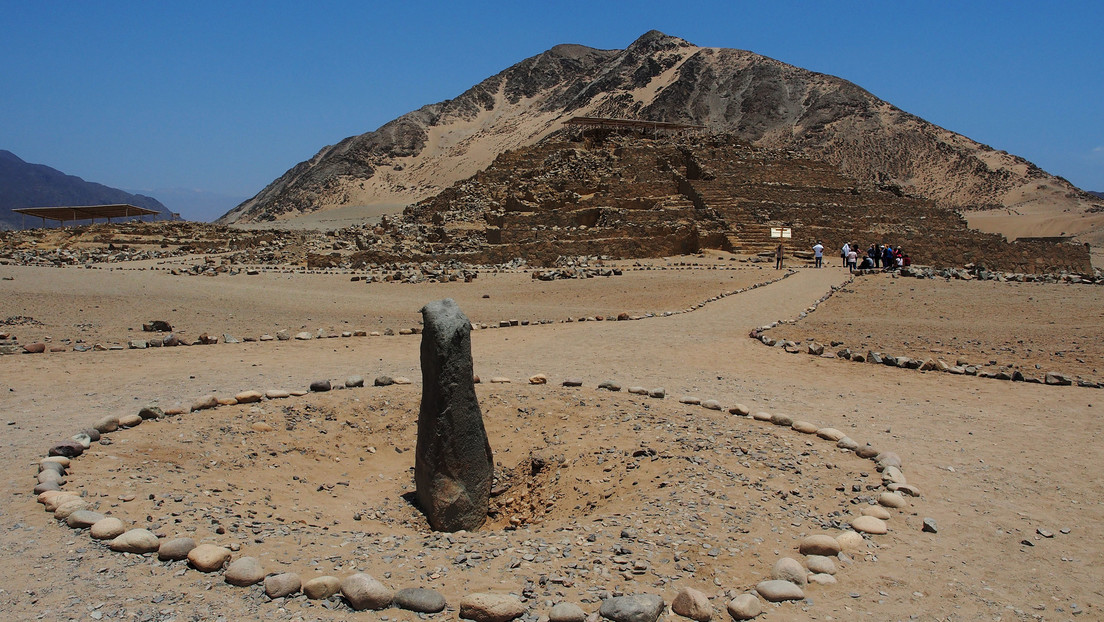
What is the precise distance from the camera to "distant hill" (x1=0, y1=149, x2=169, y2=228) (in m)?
166

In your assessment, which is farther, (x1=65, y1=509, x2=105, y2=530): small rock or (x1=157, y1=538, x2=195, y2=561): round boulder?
(x1=65, y1=509, x2=105, y2=530): small rock

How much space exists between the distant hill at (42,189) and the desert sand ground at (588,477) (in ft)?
573

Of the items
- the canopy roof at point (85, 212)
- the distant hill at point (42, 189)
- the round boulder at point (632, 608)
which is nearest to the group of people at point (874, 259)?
the round boulder at point (632, 608)

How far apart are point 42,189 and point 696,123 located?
171 metres

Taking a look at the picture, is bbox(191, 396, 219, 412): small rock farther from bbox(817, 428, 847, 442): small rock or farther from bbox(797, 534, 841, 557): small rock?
bbox(817, 428, 847, 442): small rock

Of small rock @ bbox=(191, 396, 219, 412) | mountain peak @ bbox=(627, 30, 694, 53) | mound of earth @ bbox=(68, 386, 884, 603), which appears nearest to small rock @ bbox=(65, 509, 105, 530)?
mound of earth @ bbox=(68, 386, 884, 603)

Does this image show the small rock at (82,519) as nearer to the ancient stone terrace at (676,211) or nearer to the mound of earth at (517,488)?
the mound of earth at (517,488)

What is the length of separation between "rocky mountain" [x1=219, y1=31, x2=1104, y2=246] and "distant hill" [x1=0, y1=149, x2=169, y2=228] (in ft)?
321

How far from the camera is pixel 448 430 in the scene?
5.14 meters

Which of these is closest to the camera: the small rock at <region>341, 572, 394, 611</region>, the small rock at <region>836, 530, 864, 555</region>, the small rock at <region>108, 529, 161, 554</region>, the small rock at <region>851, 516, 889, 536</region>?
the small rock at <region>341, 572, 394, 611</region>

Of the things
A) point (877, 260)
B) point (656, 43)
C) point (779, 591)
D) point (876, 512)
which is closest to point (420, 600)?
point (779, 591)

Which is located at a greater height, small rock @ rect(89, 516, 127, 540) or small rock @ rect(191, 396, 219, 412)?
small rock @ rect(191, 396, 219, 412)

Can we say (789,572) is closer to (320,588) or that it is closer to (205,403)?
(320,588)

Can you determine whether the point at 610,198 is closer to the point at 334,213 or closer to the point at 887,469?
the point at 887,469
